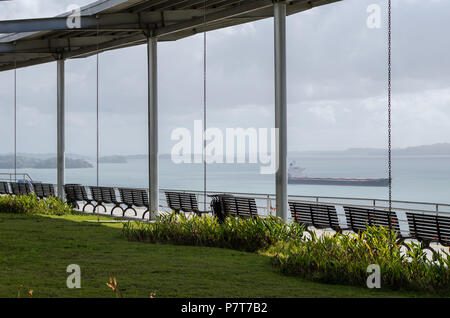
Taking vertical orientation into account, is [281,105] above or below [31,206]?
above

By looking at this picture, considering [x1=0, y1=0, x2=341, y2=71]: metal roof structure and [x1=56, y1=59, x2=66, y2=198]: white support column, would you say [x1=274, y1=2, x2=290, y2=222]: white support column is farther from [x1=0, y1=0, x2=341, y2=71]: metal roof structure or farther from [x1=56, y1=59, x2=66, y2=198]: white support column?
[x1=56, y1=59, x2=66, y2=198]: white support column

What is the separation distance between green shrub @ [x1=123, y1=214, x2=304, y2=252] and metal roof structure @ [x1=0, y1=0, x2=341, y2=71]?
4.10 m

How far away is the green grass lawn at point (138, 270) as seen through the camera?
590cm

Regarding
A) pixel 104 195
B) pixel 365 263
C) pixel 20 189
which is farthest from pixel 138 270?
pixel 20 189

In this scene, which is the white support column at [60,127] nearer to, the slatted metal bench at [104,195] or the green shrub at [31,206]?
the slatted metal bench at [104,195]

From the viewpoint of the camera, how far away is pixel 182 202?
526 inches

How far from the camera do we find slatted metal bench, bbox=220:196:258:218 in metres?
11.0

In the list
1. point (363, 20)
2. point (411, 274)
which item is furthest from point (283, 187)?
point (363, 20)

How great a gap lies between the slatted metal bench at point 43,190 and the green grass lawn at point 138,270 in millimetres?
6825

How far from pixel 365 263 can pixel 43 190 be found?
12.8m

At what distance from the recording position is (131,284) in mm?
6191

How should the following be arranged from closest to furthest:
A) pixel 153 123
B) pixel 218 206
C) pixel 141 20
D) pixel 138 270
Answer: pixel 138 270 < pixel 218 206 < pixel 141 20 < pixel 153 123

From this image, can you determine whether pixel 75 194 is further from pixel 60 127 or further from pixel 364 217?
A: pixel 364 217
